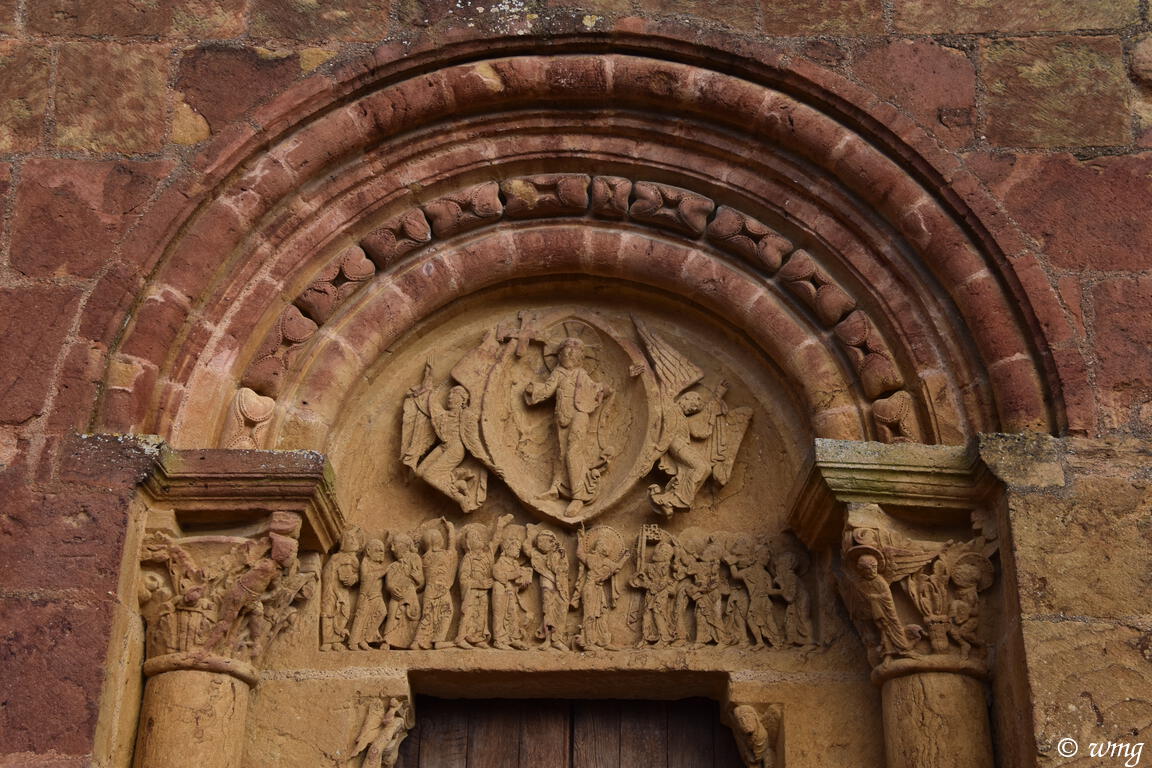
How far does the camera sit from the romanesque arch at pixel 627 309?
4.95 metres

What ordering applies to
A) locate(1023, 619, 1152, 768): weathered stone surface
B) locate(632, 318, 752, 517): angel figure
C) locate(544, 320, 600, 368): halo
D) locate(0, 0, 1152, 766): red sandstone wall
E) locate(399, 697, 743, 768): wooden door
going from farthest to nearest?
locate(544, 320, 600, 368): halo, locate(632, 318, 752, 517): angel figure, locate(399, 697, 743, 768): wooden door, locate(0, 0, 1152, 766): red sandstone wall, locate(1023, 619, 1152, 768): weathered stone surface

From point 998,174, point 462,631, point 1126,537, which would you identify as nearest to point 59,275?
point 462,631

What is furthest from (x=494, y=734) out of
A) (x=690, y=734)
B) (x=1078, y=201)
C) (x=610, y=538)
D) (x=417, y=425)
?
(x=1078, y=201)

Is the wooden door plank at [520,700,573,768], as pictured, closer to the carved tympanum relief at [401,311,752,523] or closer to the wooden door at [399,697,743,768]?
the wooden door at [399,697,743,768]

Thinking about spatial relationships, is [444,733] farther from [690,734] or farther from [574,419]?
[574,419]

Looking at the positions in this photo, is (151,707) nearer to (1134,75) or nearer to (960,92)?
(960,92)

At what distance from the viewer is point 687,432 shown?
219 inches

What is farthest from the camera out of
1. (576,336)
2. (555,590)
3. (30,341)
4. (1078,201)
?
(576,336)

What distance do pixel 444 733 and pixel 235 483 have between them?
4.07ft

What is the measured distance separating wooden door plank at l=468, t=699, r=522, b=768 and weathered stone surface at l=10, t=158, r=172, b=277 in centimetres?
211

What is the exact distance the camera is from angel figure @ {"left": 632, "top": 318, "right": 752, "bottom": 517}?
5.46 metres

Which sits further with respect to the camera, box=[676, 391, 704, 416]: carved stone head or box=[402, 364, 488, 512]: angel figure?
box=[676, 391, 704, 416]: carved stone head

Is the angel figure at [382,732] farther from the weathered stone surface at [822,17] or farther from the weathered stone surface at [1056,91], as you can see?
the weathered stone surface at [1056,91]

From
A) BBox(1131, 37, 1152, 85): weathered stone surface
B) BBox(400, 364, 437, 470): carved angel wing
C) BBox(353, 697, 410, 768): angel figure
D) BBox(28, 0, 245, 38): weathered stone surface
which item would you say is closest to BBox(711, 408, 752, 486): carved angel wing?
BBox(400, 364, 437, 470): carved angel wing
